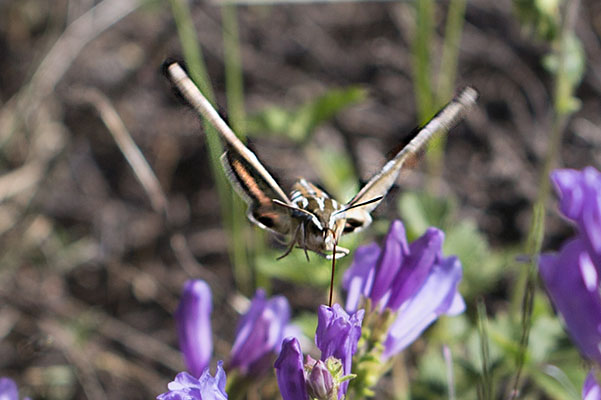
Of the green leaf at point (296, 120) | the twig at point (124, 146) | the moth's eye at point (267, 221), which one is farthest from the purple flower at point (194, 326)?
the green leaf at point (296, 120)

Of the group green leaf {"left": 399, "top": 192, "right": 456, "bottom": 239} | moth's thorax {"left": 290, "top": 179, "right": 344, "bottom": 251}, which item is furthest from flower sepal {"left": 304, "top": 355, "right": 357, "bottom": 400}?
green leaf {"left": 399, "top": 192, "right": 456, "bottom": 239}

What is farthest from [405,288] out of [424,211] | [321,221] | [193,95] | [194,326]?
[424,211]

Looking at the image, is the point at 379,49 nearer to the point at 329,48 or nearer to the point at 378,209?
the point at 329,48

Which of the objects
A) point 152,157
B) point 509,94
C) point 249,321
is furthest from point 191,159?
point 249,321

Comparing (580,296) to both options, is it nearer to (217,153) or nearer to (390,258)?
(390,258)

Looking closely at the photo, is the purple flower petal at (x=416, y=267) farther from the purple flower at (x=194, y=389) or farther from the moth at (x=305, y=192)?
the purple flower at (x=194, y=389)

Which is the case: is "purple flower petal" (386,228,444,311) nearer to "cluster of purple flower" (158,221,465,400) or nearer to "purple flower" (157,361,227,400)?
"cluster of purple flower" (158,221,465,400)
